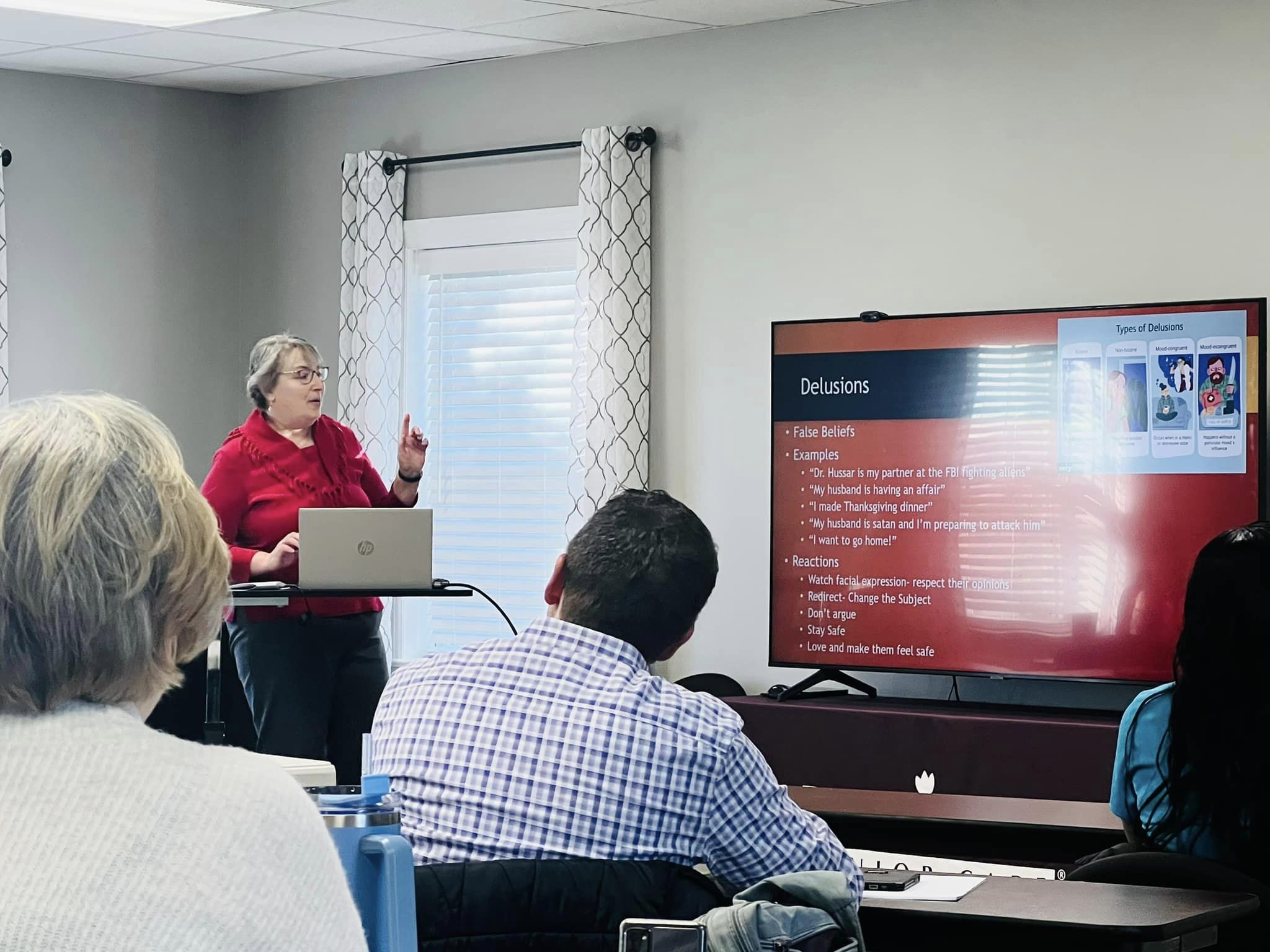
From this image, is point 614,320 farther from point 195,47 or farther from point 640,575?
point 640,575

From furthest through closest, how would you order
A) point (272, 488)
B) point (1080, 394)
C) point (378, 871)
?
point (1080, 394) → point (272, 488) → point (378, 871)

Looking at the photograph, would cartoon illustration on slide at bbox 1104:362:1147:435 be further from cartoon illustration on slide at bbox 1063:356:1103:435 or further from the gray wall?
the gray wall

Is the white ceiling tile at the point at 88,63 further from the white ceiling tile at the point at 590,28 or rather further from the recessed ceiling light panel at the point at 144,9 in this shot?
the white ceiling tile at the point at 590,28

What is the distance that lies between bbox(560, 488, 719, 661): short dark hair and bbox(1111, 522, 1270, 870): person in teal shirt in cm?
87

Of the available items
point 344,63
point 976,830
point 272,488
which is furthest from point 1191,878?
point 344,63

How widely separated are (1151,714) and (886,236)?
284cm

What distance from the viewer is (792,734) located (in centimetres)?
496

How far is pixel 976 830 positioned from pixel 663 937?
132 centimetres

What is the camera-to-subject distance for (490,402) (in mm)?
6145

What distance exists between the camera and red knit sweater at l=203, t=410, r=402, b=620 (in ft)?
14.2

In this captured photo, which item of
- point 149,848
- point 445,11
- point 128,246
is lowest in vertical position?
point 149,848

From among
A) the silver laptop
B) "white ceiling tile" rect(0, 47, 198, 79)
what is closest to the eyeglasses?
the silver laptop

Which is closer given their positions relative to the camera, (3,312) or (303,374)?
(303,374)

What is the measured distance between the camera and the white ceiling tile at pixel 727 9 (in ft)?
17.1
